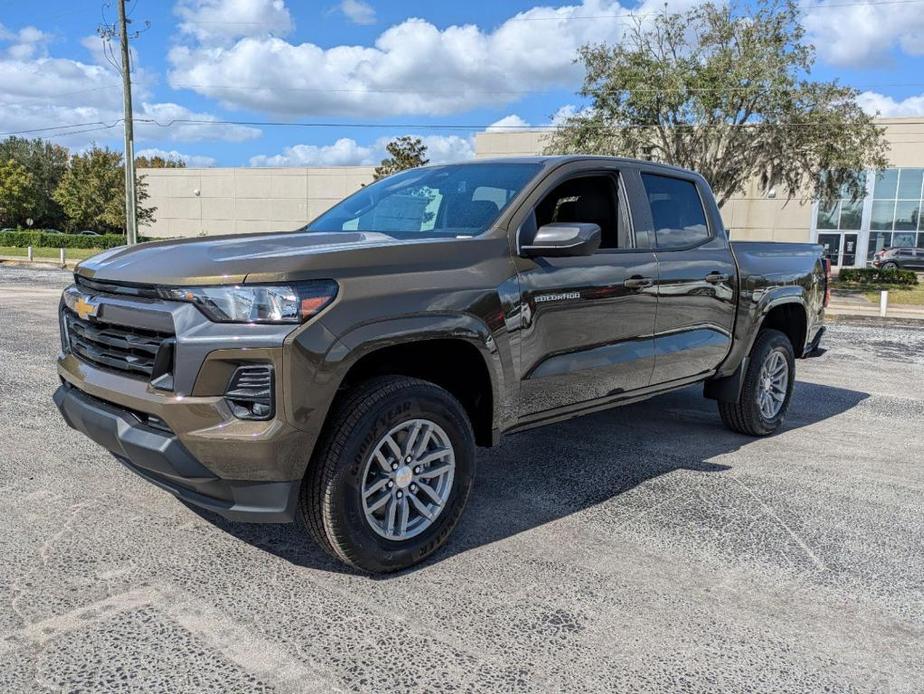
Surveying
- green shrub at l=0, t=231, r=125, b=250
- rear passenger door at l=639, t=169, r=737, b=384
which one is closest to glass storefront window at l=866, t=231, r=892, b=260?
rear passenger door at l=639, t=169, r=737, b=384

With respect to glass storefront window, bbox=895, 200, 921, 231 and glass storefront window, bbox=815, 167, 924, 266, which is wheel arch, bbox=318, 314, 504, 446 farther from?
glass storefront window, bbox=895, 200, 921, 231

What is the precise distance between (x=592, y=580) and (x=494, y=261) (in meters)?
1.55

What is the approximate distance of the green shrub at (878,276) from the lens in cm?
2684

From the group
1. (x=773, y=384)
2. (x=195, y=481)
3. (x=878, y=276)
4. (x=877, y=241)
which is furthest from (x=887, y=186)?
(x=195, y=481)

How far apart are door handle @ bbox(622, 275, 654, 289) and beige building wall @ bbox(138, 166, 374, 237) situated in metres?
44.8

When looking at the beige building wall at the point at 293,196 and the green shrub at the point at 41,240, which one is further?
the green shrub at the point at 41,240

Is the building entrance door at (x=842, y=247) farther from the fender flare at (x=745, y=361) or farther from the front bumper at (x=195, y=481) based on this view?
the front bumper at (x=195, y=481)

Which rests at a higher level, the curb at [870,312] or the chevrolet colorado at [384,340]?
the chevrolet colorado at [384,340]

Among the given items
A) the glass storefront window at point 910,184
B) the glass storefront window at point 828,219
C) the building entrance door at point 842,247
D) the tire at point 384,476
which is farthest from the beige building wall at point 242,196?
the tire at point 384,476

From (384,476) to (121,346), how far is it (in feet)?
4.12

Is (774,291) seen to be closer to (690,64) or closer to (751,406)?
(751,406)

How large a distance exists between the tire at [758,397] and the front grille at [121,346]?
427 centimetres

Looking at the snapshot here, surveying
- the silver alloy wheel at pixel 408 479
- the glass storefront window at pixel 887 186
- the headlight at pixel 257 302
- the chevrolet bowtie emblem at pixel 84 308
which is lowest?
the silver alloy wheel at pixel 408 479

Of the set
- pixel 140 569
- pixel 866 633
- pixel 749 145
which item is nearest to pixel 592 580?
pixel 866 633
